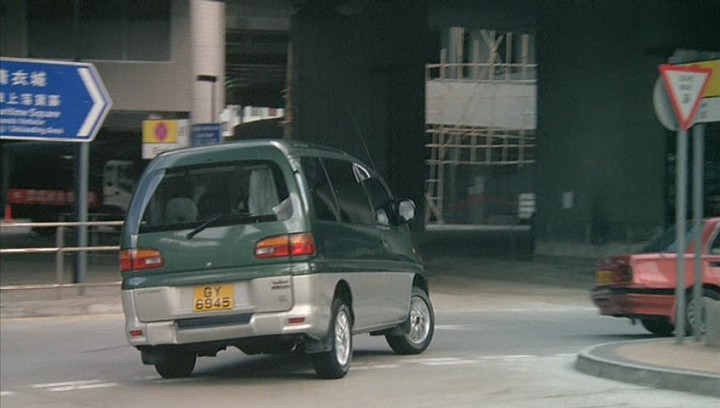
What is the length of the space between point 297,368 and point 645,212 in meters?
18.8

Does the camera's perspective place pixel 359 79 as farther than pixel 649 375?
Yes

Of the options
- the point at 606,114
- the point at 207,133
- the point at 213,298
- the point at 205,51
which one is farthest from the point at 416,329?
the point at 205,51

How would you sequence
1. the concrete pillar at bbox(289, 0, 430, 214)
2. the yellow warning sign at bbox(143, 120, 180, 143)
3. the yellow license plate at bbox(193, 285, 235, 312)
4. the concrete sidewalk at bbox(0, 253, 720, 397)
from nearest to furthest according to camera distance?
the yellow license plate at bbox(193, 285, 235, 312) → the concrete sidewalk at bbox(0, 253, 720, 397) → the yellow warning sign at bbox(143, 120, 180, 143) → the concrete pillar at bbox(289, 0, 430, 214)

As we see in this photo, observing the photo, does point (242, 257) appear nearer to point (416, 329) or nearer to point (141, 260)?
point (141, 260)

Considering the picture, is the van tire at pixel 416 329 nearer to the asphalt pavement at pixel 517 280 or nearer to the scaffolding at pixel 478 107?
the asphalt pavement at pixel 517 280

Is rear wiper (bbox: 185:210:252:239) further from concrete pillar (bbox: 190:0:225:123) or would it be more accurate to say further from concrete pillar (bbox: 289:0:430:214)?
concrete pillar (bbox: 289:0:430:214)

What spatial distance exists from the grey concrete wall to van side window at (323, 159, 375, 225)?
1828 cm

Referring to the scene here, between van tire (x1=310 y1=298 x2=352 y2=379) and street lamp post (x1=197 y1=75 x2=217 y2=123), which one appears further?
street lamp post (x1=197 y1=75 x2=217 y2=123)

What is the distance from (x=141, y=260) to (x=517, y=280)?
16264 millimetres

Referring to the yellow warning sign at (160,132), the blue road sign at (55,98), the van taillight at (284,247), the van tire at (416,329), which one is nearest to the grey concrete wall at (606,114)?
the yellow warning sign at (160,132)

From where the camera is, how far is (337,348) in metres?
9.78

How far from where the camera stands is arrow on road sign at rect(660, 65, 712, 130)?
10.8 meters

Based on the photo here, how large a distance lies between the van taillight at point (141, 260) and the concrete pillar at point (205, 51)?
23082 millimetres

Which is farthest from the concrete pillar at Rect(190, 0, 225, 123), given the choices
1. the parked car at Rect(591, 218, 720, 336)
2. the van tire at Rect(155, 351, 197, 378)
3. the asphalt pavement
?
the van tire at Rect(155, 351, 197, 378)
